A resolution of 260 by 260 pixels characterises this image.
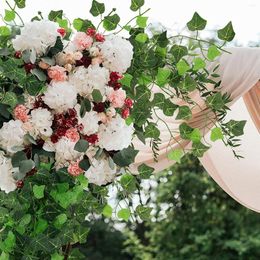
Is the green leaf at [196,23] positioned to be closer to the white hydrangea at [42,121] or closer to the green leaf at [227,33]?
the green leaf at [227,33]

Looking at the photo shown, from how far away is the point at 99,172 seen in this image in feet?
7.11

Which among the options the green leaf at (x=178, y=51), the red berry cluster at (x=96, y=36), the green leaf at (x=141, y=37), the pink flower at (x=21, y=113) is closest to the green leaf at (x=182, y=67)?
the green leaf at (x=178, y=51)

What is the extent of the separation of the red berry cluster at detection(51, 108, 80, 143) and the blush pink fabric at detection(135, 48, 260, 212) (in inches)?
33.8

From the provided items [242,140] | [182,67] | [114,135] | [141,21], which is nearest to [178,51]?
[182,67]

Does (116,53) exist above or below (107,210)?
above

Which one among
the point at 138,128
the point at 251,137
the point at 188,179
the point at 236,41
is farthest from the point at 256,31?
the point at 138,128

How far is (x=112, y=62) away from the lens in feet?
7.14

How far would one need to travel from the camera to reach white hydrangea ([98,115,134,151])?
7.03 feet

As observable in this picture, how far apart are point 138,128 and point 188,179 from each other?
238 inches

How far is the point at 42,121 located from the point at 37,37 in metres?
0.24

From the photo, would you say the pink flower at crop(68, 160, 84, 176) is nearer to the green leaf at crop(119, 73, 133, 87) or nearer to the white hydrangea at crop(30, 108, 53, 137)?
the white hydrangea at crop(30, 108, 53, 137)

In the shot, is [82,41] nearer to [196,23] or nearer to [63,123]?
[63,123]

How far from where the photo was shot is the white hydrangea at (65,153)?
83.0 inches

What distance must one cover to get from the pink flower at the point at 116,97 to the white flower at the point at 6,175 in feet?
1.08
